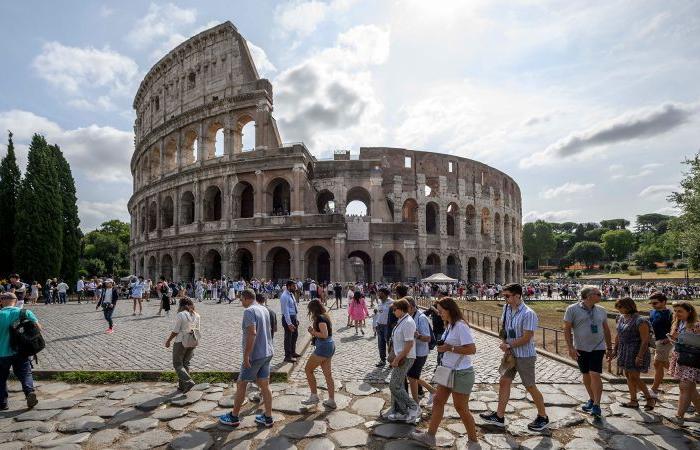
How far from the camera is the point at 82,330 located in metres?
11.4

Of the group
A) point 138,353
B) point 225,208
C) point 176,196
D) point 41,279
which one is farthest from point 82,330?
point 176,196

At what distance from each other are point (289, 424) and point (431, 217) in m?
32.9

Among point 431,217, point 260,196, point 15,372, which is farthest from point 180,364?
point 431,217

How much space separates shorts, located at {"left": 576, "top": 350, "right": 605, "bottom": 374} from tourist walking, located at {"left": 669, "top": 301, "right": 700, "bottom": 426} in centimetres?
95

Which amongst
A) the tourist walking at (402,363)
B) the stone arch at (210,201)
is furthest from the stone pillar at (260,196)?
the tourist walking at (402,363)

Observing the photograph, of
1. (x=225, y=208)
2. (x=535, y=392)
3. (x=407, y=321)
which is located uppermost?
(x=225, y=208)

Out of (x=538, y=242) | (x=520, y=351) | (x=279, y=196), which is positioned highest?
(x=279, y=196)

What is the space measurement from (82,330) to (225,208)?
17.3 metres

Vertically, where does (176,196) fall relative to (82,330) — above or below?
above

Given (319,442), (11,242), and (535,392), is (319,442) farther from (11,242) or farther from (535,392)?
(11,242)

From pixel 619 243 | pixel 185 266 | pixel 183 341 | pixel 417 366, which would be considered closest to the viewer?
pixel 417 366

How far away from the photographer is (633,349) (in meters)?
5.25

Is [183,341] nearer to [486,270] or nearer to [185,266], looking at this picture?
[185,266]

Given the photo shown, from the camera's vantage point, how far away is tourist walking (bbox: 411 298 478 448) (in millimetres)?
4062
